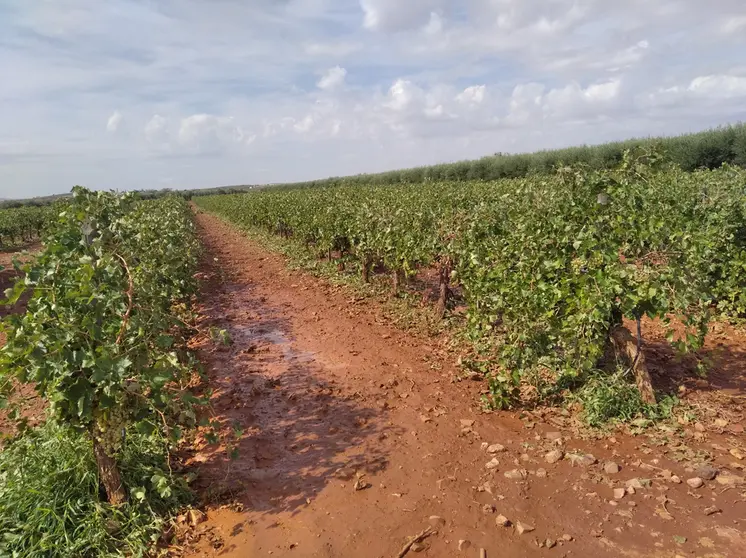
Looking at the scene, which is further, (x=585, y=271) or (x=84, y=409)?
(x=585, y=271)

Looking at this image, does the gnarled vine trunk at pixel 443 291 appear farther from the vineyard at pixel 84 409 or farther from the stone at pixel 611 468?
the vineyard at pixel 84 409

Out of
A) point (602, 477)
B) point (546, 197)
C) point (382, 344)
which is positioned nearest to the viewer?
point (602, 477)

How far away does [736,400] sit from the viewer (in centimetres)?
512

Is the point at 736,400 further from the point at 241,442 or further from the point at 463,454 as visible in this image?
the point at 241,442

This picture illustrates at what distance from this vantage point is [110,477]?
145 inches

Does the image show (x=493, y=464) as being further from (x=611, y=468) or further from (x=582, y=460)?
(x=611, y=468)

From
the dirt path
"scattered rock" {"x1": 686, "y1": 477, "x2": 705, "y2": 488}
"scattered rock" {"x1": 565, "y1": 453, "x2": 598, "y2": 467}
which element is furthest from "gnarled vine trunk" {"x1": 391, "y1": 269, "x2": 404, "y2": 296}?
"scattered rock" {"x1": 686, "y1": 477, "x2": 705, "y2": 488}

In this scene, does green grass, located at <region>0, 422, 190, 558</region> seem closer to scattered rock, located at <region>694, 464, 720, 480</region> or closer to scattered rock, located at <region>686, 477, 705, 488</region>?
scattered rock, located at <region>686, 477, 705, 488</region>

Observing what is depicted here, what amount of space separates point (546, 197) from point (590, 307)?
1.74m

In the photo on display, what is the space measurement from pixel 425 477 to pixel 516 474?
2.48ft

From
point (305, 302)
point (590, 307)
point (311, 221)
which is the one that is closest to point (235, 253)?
point (311, 221)

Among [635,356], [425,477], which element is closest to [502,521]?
[425,477]

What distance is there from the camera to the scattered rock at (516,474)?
160 inches

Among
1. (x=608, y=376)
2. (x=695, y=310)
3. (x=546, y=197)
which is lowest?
(x=608, y=376)
